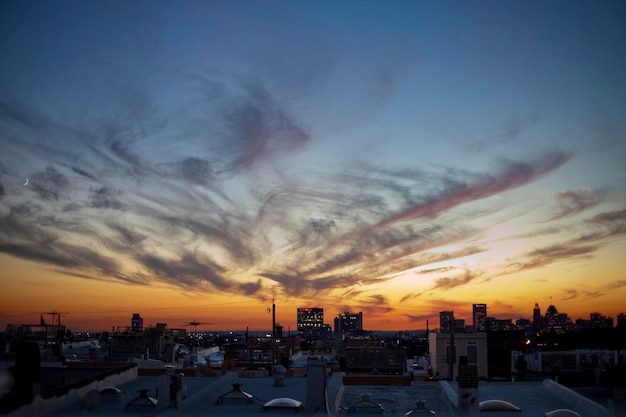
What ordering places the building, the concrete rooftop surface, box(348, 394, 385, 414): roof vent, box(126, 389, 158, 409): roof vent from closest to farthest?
the concrete rooftop surface < box(126, 389, 158, 409): roof vent < box(348, 394, 385, 414): roof vent < the building

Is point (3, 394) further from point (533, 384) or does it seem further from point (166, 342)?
point (166, 342)

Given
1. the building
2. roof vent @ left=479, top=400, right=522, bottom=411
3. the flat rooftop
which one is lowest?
the building

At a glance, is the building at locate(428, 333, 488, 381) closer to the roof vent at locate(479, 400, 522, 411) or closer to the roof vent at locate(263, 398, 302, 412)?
the roof vent at locate(479, 400, 522, 411)

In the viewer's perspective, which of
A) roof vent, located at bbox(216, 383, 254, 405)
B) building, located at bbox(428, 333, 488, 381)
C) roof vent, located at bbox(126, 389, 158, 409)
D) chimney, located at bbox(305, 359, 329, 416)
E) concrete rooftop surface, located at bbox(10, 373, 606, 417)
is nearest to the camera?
chimney, located at bbox(305, 359, 329, 416)

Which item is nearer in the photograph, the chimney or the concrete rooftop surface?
the chimney

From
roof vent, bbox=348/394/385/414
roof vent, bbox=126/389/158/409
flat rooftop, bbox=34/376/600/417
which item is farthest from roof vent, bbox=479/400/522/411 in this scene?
roof vent, bbox=126/389/158/409

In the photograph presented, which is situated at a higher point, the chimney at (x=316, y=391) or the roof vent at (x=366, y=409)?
the chimney at (x=316, y=391)

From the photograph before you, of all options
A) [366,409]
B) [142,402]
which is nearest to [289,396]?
[366,409]

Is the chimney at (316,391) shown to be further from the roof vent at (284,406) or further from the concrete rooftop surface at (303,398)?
the roof vent at (284,406)

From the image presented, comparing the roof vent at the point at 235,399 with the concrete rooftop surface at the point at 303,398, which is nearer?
the concrete rooftop surface at the point at 303,398

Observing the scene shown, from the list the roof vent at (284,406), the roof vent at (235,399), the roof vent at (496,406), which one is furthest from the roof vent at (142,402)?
the roof vent at (496,406)

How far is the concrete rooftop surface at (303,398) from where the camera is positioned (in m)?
26.0

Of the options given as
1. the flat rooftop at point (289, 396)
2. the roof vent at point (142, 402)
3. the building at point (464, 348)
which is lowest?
the building at point (464, 348)

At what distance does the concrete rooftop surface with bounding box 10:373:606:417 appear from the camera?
26000 mm
